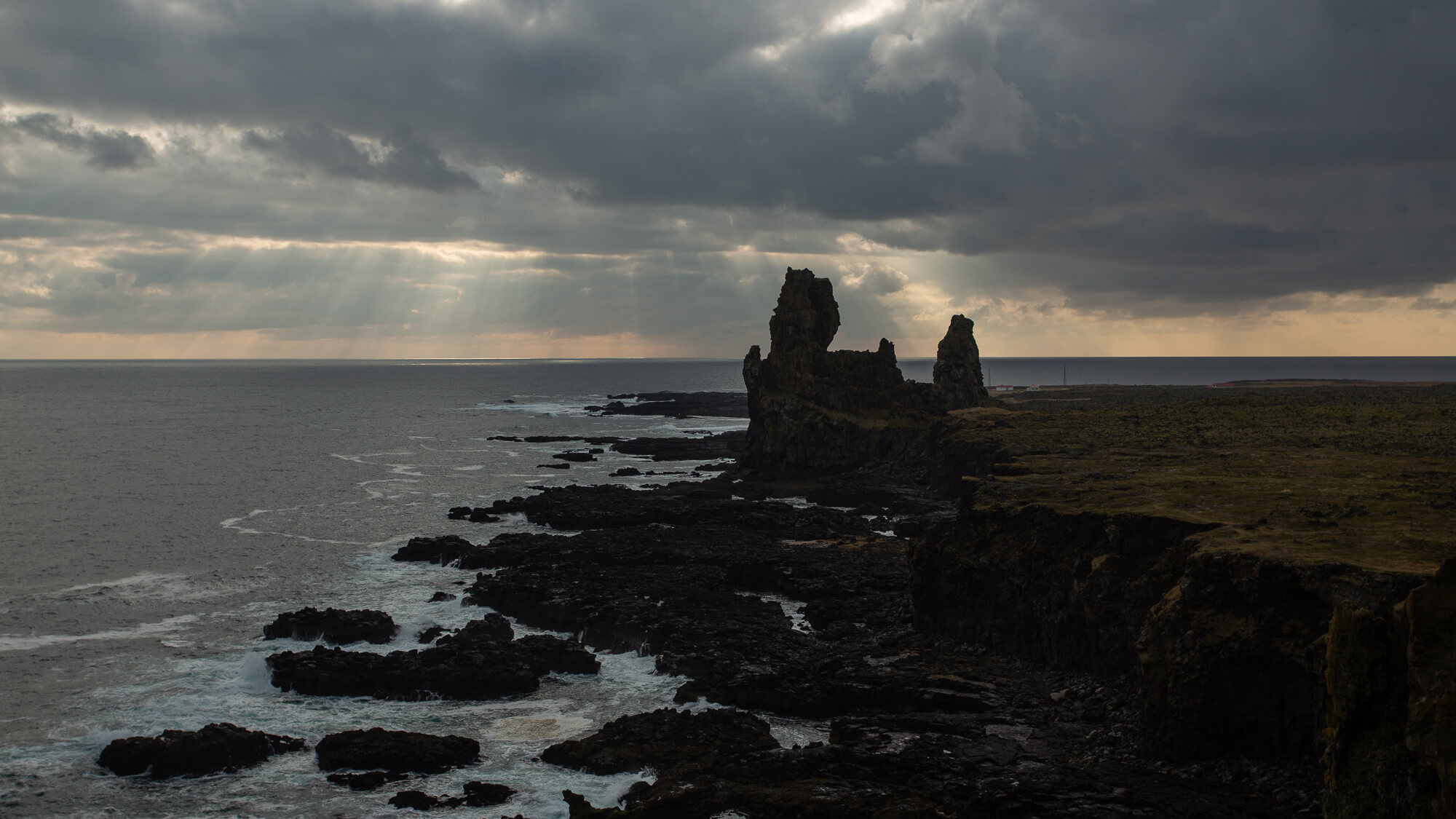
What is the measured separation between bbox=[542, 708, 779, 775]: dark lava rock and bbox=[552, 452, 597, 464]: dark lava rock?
8457cm

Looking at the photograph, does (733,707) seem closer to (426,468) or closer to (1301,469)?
(1301,469)

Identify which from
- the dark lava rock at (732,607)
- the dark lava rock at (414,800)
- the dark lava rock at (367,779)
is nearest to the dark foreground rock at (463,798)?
the dark lava rock at (414,800)

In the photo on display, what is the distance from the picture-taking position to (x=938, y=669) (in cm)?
3916

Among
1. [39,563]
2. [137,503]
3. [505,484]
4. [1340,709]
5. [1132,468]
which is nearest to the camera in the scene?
[1340,709]

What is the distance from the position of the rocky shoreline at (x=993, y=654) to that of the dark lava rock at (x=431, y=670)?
107 mm

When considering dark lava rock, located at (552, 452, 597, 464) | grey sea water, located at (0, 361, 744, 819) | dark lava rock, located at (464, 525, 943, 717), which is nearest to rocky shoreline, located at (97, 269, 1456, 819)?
dark lava rock, located at (464, 525, 943, 717)

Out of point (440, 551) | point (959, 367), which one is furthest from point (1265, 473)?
point (959, 367)

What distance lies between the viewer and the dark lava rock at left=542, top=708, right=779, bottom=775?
32.0m

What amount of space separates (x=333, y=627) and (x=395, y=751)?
52.5ft

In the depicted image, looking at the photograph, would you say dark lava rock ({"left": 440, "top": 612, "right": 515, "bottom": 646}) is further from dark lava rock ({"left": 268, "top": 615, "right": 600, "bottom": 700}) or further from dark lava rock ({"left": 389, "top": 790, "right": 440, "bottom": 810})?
dark lava rock ({"left": 389, "top": 790, "right": 440, "bottom": 810})

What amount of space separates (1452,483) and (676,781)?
3584 cm

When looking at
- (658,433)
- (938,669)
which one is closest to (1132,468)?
(938,669)

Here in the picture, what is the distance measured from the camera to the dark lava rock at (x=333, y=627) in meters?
46.4

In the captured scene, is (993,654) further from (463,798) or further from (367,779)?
(367,779)
